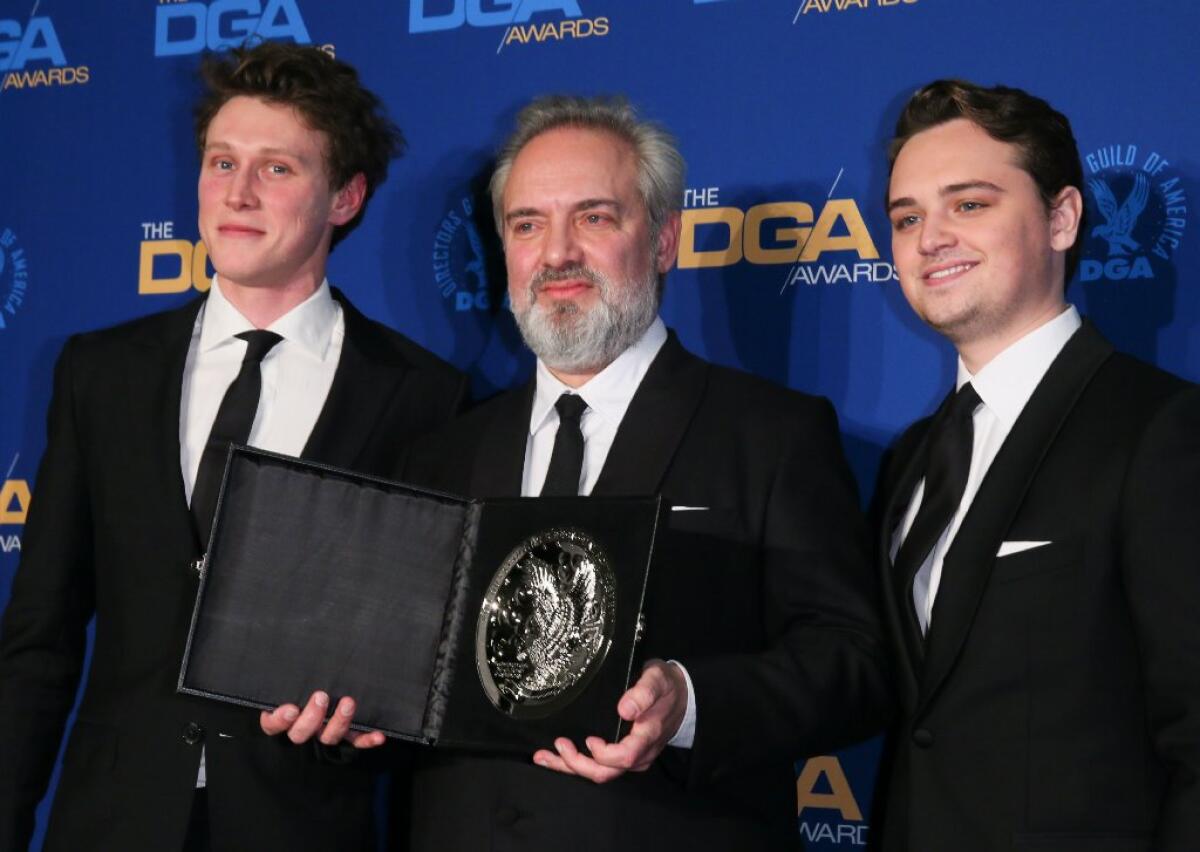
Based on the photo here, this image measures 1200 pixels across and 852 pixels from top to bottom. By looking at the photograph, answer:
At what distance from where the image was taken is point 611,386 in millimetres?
2549

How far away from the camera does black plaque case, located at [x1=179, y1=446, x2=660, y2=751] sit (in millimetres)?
2182

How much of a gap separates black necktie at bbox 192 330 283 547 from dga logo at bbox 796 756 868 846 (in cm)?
132

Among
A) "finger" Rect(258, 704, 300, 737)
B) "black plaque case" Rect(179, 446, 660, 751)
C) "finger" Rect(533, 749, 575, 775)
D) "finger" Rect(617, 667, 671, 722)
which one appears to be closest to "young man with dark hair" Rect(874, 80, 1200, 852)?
"finger" Rect(617, 667, 671, 722)

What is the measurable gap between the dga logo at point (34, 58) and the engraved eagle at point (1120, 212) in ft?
8.21

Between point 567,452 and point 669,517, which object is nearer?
point 669,517

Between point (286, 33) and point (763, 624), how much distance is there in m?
2.09

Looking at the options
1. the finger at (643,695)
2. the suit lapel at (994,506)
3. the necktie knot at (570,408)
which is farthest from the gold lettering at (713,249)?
the finger at (643,695)

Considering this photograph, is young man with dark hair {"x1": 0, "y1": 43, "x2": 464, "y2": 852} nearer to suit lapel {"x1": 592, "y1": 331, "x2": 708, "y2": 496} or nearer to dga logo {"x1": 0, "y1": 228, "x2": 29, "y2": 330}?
suit lapel {"x1": 592, "y1": 331, "x2": 708, "y2": 496}

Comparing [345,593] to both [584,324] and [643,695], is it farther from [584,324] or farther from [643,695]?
[584,324]

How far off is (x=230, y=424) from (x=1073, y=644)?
4.81 ft

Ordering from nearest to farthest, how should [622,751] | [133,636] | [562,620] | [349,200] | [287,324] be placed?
[622,751], [562,620], [133,636], [287,324], [349,200]

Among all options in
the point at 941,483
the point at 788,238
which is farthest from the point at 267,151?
the point at 941,483

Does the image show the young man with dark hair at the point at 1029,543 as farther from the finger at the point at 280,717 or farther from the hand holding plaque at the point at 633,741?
the finger at the point at 280,717

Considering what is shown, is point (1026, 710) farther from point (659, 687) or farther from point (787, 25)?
point (787, 25)
